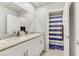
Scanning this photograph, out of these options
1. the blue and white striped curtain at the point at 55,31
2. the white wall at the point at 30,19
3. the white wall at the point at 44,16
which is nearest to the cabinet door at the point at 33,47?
the white wall at the point at 30,19

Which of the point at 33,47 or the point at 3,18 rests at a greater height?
the point at 3,18

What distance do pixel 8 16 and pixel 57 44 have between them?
3390 millimetres

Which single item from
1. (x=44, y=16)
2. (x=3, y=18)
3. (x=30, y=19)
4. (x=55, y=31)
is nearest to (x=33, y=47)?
(x=3, y=18)

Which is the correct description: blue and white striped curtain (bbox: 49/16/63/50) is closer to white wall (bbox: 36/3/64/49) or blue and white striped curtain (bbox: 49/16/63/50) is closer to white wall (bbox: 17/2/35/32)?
white wall (bbox: 36/3/64/49)

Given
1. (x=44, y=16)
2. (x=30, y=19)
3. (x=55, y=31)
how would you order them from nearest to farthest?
1. (x=30, y=19)
2. (x=44, y=16)
3. (x=55, y=31)

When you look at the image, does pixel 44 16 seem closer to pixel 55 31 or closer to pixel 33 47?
pixel 55 31

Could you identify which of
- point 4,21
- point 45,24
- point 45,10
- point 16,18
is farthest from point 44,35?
point 4,21

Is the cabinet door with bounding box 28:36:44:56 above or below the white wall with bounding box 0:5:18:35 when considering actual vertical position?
below

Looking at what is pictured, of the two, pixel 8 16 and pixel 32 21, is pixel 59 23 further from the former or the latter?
pixel 8 16

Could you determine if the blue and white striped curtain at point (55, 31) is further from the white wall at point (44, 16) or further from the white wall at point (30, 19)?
the white wall at point (30, 19)

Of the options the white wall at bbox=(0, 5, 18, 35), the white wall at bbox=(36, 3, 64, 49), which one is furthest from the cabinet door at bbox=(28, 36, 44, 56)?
the white wall at bbox=(36, 3, 64, 49)

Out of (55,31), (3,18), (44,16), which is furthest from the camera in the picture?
(55,31)

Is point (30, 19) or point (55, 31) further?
point (55, 31)

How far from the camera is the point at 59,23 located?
190 inches
